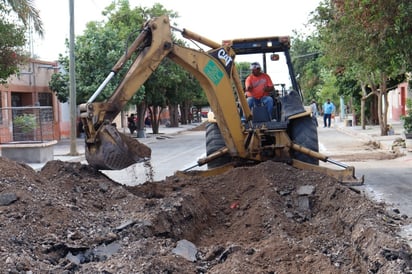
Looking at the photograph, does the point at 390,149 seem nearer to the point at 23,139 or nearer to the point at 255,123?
the point at 255,123

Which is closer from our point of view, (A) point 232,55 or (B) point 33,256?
(B) point 33,256

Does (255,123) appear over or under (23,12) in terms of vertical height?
under

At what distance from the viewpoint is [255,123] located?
37.5ft

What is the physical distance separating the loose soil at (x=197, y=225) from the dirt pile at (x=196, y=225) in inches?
0.6

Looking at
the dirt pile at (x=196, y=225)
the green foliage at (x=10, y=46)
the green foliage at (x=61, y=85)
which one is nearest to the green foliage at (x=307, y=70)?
the green foliage at (x=61, y=85)

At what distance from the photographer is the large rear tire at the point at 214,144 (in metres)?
12.0

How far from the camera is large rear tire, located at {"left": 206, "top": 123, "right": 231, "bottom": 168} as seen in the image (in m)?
12.0

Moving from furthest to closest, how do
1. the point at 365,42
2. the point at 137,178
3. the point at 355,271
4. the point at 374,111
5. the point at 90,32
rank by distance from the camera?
the point at 374,111 < the point at 90,32 < the point at 365,42 < the point at 137,178 < the point at 355,271

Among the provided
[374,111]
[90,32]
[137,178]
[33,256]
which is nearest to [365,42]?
[137,178]

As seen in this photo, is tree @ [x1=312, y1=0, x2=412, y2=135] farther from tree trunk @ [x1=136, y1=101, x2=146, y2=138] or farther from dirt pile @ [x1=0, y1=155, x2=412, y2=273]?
tree trunk @ [x1=136, y1=101, x2=146, y2=138]

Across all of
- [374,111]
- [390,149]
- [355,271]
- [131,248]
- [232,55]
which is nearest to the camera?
[355,271]

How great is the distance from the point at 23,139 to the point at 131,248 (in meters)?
15.0

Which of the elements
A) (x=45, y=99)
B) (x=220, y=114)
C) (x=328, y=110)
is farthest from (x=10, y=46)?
(x=328, y=110)

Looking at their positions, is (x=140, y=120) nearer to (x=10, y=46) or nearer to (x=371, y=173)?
(x=10, y=46)
